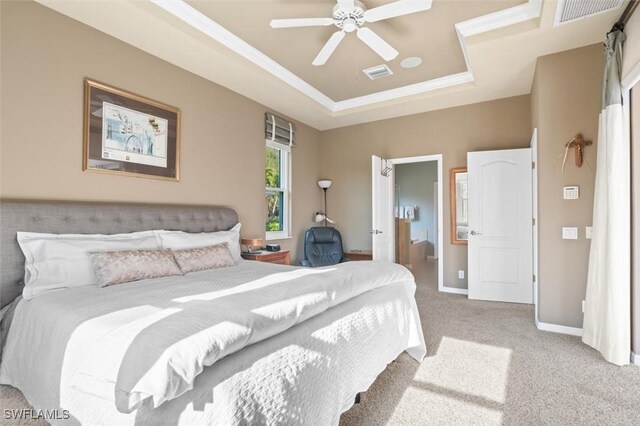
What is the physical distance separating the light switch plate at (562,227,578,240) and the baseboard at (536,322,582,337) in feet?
2.80

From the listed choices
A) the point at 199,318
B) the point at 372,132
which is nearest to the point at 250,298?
the point at 199,318

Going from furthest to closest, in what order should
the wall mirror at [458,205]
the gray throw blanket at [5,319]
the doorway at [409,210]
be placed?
the doorway at [409,210]
the wall mirror at [458,205]
the gray throw blanket at [5,319]

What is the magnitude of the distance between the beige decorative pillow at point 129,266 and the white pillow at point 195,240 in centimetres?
31

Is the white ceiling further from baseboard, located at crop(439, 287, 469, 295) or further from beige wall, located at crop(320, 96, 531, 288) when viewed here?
baseboard, located at crop(439, 287, 469, 295)

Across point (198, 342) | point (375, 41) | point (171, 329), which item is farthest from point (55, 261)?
point (375, 41)

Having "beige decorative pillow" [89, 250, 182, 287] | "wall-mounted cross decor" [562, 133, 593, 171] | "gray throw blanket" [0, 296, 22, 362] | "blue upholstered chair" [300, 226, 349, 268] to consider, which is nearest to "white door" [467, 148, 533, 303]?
"wall-mounted cross decor" [562, 133, 593, 171]

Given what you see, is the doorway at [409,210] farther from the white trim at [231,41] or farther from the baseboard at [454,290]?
the white trim at [231,41]

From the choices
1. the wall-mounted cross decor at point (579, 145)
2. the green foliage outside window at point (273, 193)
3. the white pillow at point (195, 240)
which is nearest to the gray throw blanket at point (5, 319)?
the white pillow at point (195, 240)

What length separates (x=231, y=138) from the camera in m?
4.08

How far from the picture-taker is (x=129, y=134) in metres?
2.99

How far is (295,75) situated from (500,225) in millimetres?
3303

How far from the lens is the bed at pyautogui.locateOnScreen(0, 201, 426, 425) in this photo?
105cm

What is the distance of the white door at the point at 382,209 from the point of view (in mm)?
4738

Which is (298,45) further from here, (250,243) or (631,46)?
(631,46)
